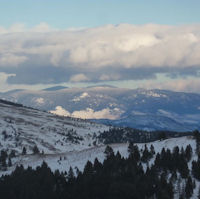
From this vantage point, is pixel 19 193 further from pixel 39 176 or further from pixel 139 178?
pixel 139 178

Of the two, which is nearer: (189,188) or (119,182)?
(189,188)

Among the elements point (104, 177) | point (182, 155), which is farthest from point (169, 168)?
point (104, 177)

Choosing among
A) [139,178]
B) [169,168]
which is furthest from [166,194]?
[169,168]

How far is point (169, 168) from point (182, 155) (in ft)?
38.5

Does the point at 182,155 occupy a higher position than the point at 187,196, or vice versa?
the point at 182,155

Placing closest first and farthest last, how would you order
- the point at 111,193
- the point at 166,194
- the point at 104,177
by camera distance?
1. the point at 166,194
2. the point at 111,193
3. the point at 104,177

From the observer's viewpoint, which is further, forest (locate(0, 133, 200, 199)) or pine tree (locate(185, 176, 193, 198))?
forest (locate(0, 133, 200, 199))

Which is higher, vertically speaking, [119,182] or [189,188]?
[119,182]

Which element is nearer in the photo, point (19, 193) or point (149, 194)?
point (149, 194)

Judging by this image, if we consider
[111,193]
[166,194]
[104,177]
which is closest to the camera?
[166,194]

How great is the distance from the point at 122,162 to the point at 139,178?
28.2 metres

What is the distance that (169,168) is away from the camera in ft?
597

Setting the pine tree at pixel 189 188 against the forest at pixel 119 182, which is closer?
the pine tree at pixel 189 188

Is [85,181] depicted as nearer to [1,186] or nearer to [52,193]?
[52,193]
